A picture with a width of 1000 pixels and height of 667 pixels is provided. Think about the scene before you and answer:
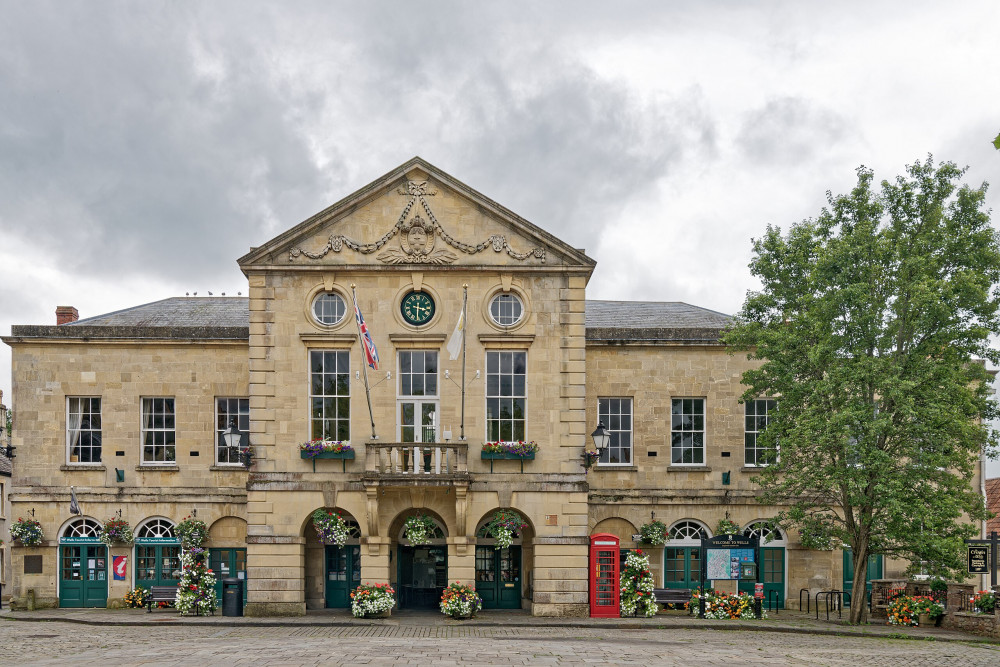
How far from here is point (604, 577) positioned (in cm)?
2564

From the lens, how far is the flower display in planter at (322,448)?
2548cm

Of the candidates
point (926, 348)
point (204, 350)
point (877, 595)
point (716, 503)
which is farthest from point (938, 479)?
point (204, 350)

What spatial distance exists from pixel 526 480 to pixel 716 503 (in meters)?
6.71

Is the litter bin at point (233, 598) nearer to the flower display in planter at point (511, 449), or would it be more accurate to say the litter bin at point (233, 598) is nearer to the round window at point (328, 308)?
the round window at point (328, 308)

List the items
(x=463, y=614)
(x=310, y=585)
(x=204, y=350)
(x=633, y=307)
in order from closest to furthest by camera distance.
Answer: (x=463, y=614) → (x=310, y=585) → (x=204, y=350) → (x=633, y=307)

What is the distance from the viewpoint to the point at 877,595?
87.0ft

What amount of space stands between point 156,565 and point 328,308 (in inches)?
386

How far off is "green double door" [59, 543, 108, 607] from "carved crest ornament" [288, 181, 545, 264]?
11209 millimetres

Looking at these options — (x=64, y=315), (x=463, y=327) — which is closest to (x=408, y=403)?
(x=463, y=327)

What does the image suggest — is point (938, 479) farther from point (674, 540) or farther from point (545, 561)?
point (545, 561)

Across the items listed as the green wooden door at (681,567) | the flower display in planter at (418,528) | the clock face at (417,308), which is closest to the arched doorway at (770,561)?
the green wooden door at (681,567)

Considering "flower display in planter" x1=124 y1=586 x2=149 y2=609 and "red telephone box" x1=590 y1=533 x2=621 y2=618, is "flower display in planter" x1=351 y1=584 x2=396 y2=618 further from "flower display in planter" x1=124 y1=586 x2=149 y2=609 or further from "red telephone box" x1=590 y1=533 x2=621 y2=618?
"flower display in planter" x1=124 y1=586 x2=149 y2=609

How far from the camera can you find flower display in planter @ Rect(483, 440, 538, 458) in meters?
25.5

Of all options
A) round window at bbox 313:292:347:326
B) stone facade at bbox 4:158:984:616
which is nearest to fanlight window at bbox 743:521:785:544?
stone facade at bbox 4:158:984:616
